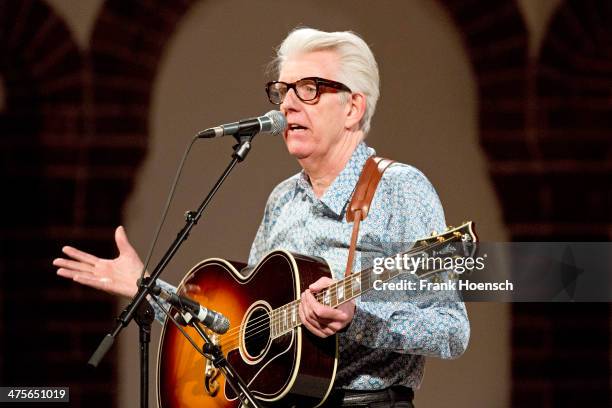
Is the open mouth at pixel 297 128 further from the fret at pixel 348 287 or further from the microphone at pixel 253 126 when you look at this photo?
the fret at pixel 348 287

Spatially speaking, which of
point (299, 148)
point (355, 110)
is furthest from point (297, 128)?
point (355, 110)

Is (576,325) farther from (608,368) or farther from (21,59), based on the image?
(21,59)

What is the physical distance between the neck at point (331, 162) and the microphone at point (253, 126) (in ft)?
0.83

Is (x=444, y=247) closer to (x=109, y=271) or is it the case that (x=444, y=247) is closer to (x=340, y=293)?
(x=340, y=293)

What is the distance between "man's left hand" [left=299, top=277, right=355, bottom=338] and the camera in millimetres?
2174

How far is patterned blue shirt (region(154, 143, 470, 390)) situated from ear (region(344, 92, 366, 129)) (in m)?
0.08

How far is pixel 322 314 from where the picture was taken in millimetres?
2174

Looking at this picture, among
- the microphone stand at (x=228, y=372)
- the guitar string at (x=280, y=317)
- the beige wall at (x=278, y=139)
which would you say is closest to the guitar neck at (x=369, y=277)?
the guitar string at (x=280, y=317)

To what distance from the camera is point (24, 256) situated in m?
3.77

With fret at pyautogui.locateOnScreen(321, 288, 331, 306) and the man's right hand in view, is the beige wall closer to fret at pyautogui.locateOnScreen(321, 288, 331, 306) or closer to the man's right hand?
the man's right hand

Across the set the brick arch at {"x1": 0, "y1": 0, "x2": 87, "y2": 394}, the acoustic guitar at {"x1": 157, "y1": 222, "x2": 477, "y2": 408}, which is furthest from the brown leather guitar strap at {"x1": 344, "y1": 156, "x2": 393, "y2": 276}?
the brick arch at {"x1": 0, "y1": 0, "x2": 87, "y2": 394}

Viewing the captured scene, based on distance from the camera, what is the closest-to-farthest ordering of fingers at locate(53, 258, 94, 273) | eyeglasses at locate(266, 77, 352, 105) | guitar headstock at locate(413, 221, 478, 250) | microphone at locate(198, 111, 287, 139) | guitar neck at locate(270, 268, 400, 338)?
guitar headstock at locate(413, 221, 478, 250) < guitar neck at locate(270, 268, 400, 338) < microphone at locate(198, 111, 287, 139) < eyeglasses at locate(266, 77, 352, 105) < fingers at locate(53, 258, 94, 273)

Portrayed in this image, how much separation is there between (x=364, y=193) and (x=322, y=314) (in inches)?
19.7

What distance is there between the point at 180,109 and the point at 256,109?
345 mm
